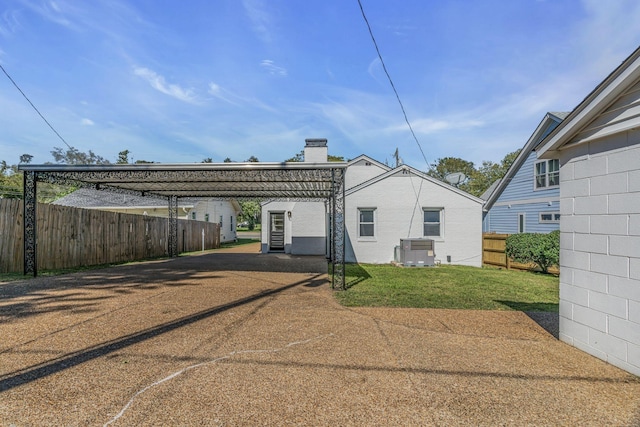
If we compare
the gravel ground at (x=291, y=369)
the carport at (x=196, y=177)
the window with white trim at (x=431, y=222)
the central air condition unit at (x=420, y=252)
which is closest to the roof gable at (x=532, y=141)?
the window with white trim at (x=431, y=222)

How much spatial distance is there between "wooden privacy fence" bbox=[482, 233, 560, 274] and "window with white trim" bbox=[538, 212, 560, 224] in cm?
329

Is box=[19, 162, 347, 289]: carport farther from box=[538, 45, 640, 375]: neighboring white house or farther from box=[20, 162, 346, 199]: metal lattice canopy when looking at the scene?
box=[538, 45, 640, 375]: neighboring white house

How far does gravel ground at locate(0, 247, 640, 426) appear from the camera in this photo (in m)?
2.65

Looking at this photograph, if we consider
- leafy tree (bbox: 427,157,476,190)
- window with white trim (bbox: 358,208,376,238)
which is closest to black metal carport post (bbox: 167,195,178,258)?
window with white trim (bbox: 358,208,376,238)

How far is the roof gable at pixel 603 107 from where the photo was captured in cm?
335

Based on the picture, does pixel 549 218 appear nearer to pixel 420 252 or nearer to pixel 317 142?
pixel 420 252

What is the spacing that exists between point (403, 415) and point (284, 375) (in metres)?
1.23

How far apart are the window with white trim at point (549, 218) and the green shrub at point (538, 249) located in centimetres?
347

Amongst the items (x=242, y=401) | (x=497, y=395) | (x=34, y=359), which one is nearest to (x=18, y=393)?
(x=34, y=359)

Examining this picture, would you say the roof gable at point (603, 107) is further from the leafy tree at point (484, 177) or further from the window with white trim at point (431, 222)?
the leafy tree at point (484, 177)

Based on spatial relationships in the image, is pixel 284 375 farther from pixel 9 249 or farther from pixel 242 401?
pixel 9 249

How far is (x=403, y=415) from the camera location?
2.63 metres

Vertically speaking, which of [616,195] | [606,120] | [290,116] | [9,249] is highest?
[290,116]

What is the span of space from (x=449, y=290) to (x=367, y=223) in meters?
6.09
